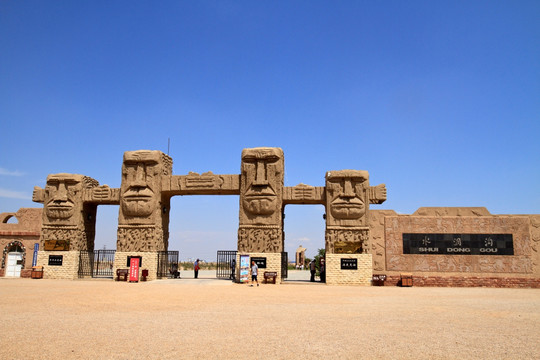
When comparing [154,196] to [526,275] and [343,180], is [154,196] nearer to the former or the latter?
[343,180]

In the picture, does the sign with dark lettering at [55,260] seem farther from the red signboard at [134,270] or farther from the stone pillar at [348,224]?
the stone pillar at [348,224]

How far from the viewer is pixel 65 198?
2483 centimetres

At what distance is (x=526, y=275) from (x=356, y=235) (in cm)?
847

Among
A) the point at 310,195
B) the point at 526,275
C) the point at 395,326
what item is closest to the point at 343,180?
the point at 310,195

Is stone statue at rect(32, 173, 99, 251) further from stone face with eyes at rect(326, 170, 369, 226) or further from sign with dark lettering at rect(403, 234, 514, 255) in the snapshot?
sign with dark lettering at rect(403, 234, 514, 255)

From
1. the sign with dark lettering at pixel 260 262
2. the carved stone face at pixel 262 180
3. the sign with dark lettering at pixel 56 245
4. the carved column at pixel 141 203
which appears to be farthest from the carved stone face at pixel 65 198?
the sign with dark lettering at pixel 260 262

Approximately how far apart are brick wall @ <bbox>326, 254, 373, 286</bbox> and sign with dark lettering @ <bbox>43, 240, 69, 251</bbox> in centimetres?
1544

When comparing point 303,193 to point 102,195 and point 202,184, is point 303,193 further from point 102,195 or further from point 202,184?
point 102,195

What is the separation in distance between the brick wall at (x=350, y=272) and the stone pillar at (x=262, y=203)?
9.37ft

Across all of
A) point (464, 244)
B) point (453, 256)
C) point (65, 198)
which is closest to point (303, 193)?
point (453, 256)

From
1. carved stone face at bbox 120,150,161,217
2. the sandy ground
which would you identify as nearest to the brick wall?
the sandy ground

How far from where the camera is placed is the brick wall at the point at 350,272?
21.3 m

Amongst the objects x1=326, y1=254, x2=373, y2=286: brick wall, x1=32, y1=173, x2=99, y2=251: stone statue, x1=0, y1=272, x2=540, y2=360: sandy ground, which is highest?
x1=32, y1=173, x2=99, y2=251: stone statue

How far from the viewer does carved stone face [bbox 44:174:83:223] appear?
2481 cm
